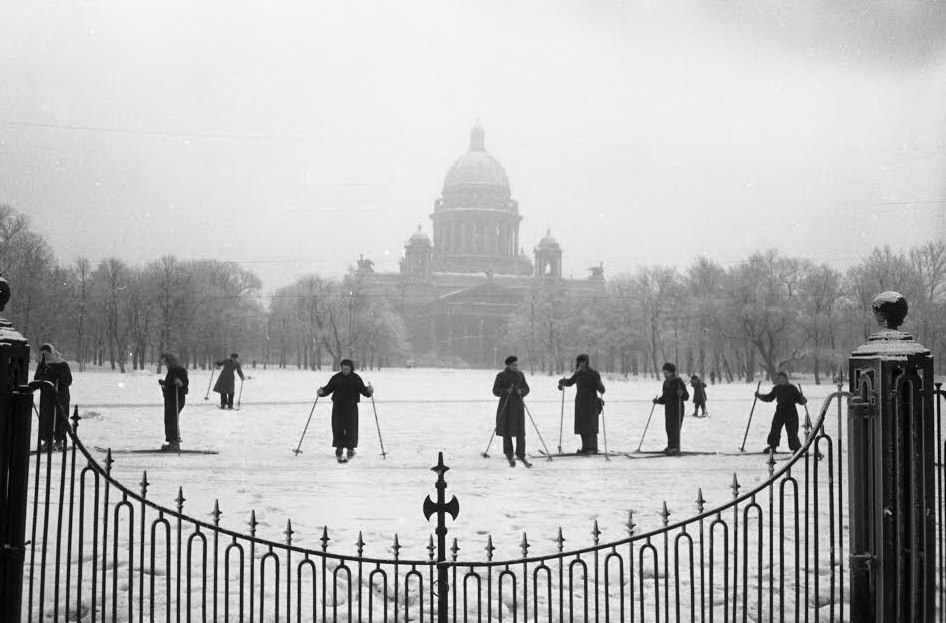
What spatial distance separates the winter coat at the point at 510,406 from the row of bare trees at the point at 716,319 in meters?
15.0

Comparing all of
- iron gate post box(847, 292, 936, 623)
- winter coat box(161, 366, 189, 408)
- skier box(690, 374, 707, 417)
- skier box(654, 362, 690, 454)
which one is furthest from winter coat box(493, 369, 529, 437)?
iron gate post box(847, 292, 936, 623)

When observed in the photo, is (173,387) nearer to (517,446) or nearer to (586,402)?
(517,446)

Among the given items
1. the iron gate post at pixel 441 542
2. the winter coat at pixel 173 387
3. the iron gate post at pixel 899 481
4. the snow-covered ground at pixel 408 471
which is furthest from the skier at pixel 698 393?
the iron gate post at pixel 441 542

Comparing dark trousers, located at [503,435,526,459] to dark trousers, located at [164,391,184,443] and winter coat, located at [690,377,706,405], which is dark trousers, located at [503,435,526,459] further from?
winter coat, located at [690,377,706,405]

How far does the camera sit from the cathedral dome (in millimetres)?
71000

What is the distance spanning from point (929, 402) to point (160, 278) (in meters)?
18.6

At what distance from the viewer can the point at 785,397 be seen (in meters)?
11.4

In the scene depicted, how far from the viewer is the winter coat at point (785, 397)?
37.1 feet

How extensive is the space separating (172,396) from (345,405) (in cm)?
231

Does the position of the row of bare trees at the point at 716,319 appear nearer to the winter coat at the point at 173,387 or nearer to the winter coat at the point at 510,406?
the winter coat at the point at 510,406

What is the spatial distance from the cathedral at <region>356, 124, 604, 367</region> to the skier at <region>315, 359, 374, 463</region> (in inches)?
1032

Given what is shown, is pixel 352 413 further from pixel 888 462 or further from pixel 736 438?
pixel 888 462

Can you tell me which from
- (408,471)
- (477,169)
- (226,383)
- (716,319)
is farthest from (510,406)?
(477,169)

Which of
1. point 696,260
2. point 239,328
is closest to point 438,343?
point 696,260
